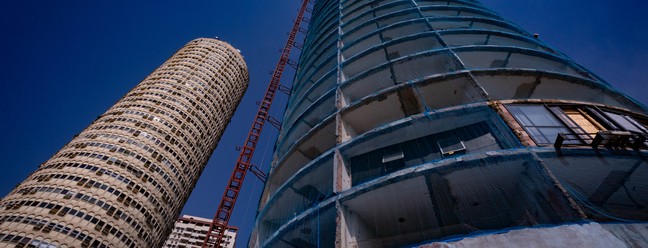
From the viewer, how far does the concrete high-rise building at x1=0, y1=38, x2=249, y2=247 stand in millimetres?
29734

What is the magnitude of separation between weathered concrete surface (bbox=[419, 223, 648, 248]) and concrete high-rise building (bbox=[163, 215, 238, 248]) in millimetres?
79084

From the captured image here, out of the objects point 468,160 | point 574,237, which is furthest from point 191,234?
point 574,237

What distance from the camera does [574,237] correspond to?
577 centimetres

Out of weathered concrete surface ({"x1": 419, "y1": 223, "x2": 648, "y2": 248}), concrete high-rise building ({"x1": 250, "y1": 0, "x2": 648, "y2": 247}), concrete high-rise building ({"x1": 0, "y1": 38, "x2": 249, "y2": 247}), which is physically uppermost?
concrete high-rise building ({"x1": 0, "y1": 38, "x2": 249, "y2": 247})

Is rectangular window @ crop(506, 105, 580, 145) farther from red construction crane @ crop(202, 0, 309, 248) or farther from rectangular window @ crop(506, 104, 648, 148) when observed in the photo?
red construction crane @ crop(202, 0, 309, 248)

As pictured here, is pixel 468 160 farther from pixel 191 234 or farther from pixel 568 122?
pixel 191 234

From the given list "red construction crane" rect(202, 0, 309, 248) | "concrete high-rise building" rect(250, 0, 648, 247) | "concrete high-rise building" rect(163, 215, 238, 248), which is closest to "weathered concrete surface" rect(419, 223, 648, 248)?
"concrete high-rise building" rect(250, 0, 648, 247)

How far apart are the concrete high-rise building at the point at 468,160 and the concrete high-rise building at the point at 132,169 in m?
25.8

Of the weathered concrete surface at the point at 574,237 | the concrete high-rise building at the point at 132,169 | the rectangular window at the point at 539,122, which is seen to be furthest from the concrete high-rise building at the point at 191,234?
the weathered concrete surface at the point at 574,237

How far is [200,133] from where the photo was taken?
4775 cm

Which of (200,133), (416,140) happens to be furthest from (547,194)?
(200,133)

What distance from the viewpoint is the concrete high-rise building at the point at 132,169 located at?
97.6ft

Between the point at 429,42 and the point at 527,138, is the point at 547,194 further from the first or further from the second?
the point at 429,42

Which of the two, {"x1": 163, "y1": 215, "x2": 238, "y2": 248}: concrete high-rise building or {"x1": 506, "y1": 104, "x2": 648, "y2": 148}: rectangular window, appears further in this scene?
{"x1": 163, "y1": 215, "x2": 238, "y2": 248}: concrete high-rise building
